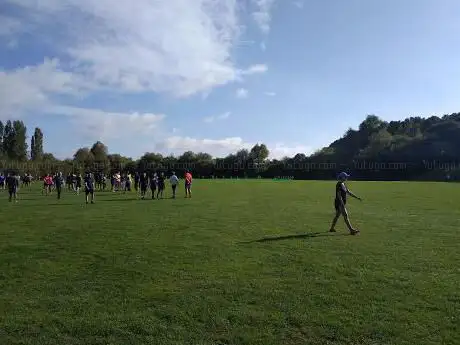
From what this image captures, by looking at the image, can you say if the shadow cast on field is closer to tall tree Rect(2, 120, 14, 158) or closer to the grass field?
the grass field

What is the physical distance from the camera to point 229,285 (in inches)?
388

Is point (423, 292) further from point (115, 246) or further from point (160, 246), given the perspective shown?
point (115, 246)

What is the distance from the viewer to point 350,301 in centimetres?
874

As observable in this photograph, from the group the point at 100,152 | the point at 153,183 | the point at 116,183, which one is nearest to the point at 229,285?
the point at 153,183

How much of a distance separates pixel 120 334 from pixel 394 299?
5.07m

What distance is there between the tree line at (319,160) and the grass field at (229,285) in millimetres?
83946

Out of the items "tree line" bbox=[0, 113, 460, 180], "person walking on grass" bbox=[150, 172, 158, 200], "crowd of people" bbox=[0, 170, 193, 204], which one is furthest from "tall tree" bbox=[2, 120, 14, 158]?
"person walking on grass" bbox=[150, 172, 158, 200]

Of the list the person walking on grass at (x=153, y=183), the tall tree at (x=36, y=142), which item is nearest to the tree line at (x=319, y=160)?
the tall tree at (x=36, y=142)

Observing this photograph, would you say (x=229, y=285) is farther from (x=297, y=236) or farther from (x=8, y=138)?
(x=8, y=138)

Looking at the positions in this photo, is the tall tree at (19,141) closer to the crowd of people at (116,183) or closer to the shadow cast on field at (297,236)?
the crowd of people at (116,183)

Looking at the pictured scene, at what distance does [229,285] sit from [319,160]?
119m

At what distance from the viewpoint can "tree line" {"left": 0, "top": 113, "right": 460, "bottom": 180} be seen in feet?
347

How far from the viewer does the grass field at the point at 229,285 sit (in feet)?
24.5

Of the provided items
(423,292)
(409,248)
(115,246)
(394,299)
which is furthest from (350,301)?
(115,246)
